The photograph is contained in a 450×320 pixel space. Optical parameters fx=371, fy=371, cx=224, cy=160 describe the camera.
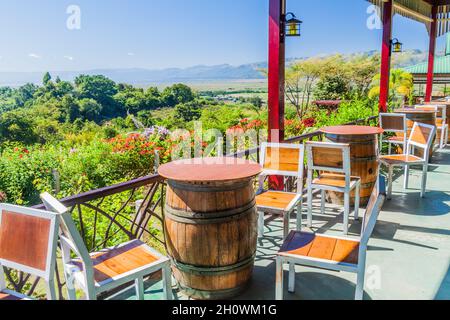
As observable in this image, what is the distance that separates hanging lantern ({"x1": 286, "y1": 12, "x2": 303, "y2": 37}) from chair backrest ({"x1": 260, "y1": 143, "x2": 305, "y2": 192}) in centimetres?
135

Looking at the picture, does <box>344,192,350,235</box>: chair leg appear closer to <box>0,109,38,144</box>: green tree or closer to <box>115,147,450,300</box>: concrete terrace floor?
<box>115,147,450,300</box>: concrete terrace floor

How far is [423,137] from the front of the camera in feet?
Result: 15.1

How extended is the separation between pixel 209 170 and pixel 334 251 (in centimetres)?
95

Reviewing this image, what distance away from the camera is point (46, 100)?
101 feet

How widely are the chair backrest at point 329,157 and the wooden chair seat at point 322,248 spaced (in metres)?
1.36

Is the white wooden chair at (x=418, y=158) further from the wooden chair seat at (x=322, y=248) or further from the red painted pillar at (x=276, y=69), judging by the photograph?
the wooden chair seat at (x=322, y=248)

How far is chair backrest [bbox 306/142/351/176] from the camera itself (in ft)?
11.7

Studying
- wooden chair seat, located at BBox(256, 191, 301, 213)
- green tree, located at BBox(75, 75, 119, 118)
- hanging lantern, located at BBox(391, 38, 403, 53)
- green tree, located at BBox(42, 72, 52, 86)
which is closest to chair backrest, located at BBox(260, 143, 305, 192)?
wooden chair seat, located at BBox(256, 191, 301, 213)

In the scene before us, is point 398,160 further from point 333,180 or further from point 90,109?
point 90,109

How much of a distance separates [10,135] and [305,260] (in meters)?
21.6

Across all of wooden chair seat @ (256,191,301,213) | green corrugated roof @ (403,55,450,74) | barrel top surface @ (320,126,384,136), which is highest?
green corrugated roof @ (403,55,450,74)
